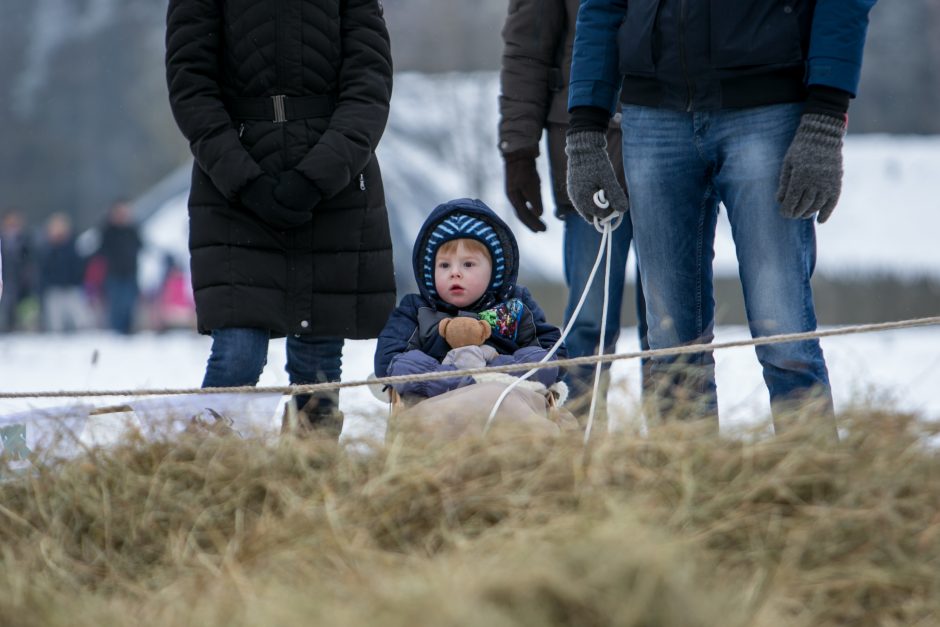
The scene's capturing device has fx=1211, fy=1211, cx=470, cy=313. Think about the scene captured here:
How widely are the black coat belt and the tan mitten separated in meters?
0.75

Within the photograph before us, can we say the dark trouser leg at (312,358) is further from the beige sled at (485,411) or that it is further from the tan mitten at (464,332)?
the beige sled at (485,411)

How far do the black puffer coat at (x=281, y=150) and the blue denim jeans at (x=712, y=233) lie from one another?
791 millimetres

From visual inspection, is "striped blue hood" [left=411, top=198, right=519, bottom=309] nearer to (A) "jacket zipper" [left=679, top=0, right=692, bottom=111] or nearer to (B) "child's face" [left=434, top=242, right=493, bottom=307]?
(B) "child's face" [left=434, top=242, right=493, bottom=307]

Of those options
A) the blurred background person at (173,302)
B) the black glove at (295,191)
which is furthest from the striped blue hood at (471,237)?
the blurred background person at (173,302)

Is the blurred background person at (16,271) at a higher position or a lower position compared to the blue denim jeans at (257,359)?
higher

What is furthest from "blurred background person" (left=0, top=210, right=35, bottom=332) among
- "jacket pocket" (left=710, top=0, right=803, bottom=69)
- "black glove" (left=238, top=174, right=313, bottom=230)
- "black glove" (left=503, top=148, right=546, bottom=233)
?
"jacket pocket" (left=710, top=0, right=803, bottom=69)

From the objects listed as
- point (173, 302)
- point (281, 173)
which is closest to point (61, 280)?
point (173, 302)

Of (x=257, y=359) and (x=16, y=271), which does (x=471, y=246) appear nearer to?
(x=257, y=359)

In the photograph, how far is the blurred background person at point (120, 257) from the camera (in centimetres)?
1198

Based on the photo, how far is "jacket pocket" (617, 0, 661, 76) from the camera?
9.12ft

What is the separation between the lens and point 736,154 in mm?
2721

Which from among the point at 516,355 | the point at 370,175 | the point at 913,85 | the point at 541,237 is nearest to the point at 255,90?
the point at 370,175

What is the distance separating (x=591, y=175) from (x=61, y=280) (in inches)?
442

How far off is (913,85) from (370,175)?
25.6 m
